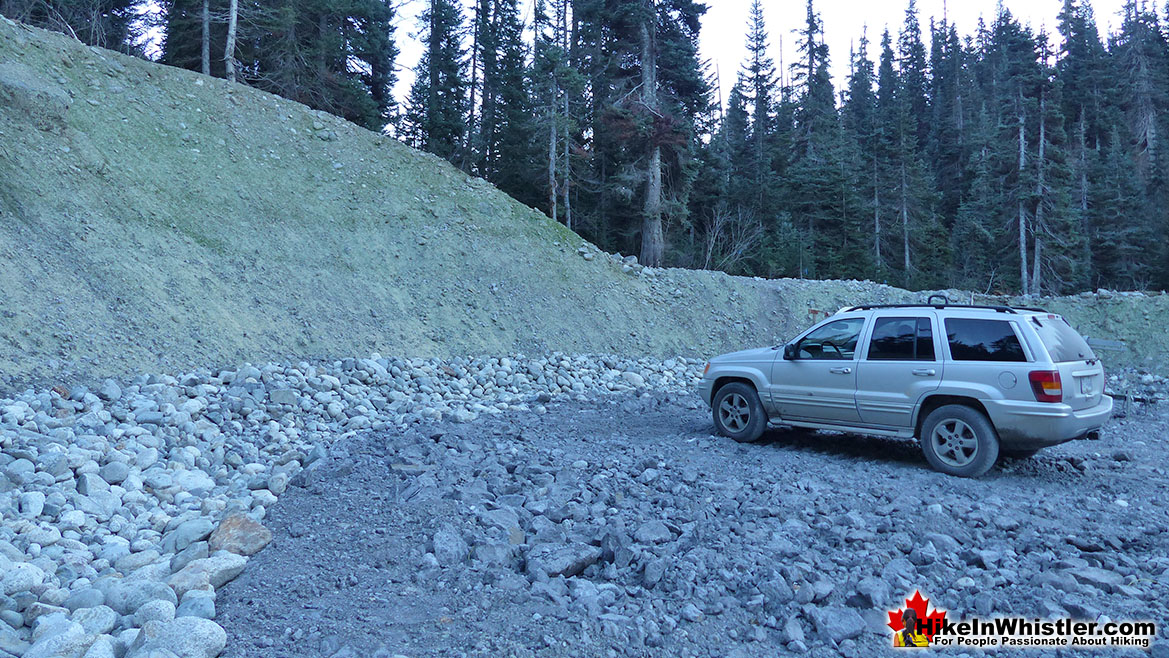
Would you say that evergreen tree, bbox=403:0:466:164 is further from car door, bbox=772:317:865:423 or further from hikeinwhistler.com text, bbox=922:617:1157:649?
hikeinwhistler.com text, bbox=922:617:1157:649

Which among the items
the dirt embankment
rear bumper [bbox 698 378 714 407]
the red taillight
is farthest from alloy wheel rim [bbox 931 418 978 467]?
the dirt embankment

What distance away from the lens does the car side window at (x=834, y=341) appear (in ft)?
26.2

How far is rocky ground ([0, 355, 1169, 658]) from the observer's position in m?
3.76

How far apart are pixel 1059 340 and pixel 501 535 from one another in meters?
5.96

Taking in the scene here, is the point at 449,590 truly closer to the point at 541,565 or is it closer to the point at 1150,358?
the point at 541,565

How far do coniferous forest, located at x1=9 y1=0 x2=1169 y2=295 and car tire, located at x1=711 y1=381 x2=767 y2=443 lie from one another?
1431 cm

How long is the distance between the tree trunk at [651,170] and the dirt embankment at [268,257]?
4256mm

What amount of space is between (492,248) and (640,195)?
925 cm

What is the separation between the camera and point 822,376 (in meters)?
8.06

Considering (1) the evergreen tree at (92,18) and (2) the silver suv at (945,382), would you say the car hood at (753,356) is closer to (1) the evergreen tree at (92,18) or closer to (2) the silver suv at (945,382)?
(2) the silver suv at (945,382)

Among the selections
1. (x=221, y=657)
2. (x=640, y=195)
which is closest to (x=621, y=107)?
(x=640, y=195)

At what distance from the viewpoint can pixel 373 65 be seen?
92.6 feet

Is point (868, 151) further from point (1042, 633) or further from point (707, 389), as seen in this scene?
point (1042, 633)

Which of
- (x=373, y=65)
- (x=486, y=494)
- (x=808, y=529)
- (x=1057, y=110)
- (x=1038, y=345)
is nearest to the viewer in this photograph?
(x=808, y=529)
